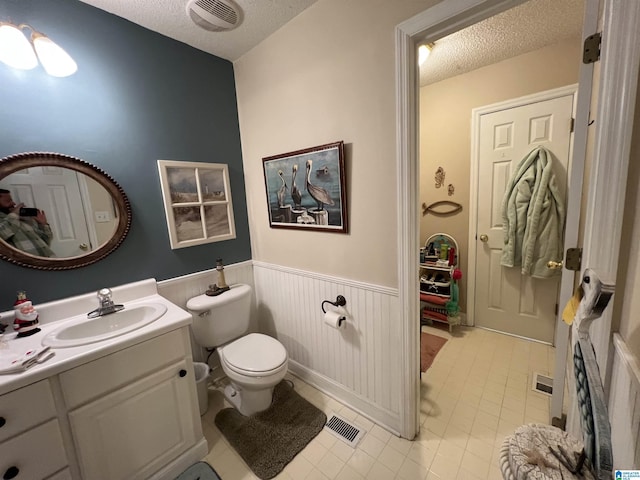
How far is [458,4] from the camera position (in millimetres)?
1006

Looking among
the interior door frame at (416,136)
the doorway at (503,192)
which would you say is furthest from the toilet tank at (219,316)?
the doorway at (503,192)

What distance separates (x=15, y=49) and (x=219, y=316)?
1.64 metres

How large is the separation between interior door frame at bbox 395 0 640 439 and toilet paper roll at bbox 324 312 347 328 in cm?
38

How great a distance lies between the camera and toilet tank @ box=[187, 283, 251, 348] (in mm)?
1713

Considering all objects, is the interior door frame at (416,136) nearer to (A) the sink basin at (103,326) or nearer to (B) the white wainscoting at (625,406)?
(B) the white wainscoting at (625,406)

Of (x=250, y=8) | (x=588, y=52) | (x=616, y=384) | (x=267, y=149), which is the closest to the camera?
(x=616, y=384)

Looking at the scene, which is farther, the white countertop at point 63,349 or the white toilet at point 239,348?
the white toilet at point 239,348

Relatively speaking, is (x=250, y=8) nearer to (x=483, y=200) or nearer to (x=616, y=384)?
(x=616, y=384)

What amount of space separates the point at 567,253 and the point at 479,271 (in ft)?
5.16

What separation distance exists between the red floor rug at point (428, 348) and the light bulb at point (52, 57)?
2.88 m

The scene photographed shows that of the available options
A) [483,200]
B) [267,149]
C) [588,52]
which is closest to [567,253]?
[588,52]

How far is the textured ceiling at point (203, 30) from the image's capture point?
4.53 ft

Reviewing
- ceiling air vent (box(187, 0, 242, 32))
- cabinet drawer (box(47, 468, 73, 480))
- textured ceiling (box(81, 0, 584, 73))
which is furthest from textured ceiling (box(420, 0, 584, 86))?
cabinet drawer (box(47, 468, 73, 480))

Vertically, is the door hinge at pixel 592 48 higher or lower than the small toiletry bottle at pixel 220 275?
higher
